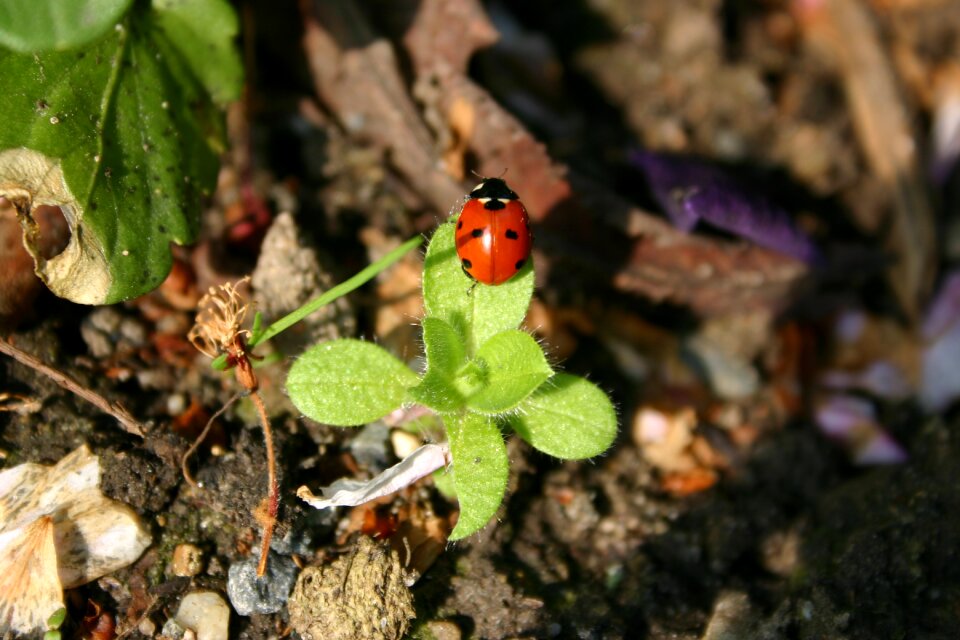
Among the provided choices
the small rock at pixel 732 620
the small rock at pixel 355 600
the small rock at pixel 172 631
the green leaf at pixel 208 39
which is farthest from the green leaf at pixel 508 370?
the green leaf at pixel 208 39

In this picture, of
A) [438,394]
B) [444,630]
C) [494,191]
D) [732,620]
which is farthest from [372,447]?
[732,620]

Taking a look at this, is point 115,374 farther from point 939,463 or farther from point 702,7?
point 702,7

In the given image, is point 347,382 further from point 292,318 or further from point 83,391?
point 83,391

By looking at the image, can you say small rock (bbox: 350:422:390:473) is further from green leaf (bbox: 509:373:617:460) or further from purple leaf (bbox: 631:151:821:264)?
purple leaf (bbox: 631:151:821:264)

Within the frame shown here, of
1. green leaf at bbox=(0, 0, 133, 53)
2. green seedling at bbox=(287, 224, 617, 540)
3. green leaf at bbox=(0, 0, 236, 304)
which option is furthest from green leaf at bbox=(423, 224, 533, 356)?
green leaf at bbox=(0, 0, 133, 53)

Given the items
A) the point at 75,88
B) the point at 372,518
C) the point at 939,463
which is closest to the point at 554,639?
the point at 372,518

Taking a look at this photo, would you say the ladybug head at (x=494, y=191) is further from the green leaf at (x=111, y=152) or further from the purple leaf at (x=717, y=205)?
the green leaf at (x=111, y=152)
